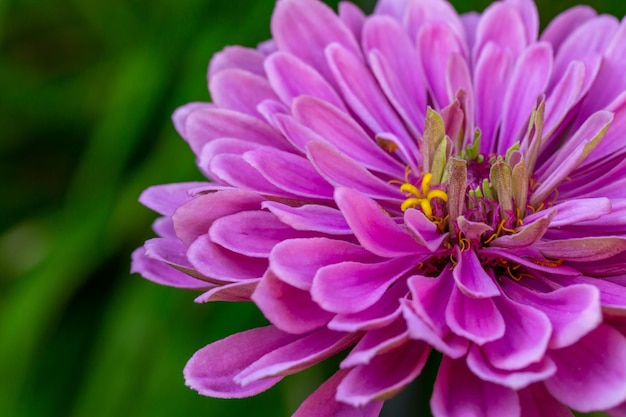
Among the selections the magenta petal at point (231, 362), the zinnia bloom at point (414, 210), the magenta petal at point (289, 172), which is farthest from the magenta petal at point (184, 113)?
the magenta petal at point (231, 362)

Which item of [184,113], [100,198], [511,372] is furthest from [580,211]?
[100,198]

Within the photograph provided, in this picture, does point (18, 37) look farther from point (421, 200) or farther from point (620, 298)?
point (620, 298)

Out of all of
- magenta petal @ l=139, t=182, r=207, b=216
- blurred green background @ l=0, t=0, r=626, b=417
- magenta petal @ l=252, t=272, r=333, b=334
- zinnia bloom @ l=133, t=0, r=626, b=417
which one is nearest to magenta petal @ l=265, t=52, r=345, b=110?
zinnia bloom @ l=133, t=0, r=626, b=417

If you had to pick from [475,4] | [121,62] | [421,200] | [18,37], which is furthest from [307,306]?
[18,37]

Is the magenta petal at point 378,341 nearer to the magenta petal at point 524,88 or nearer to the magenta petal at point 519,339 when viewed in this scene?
the magenta petal at point 519,339

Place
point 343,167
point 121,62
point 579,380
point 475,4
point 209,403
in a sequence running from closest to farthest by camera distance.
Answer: point 579,380
point 343,167
point 209,403
point 475,4
point 121,62

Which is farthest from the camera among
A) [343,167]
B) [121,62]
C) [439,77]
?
[121,62]

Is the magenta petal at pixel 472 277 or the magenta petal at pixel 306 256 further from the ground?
the magenta petal at pixel 306 256

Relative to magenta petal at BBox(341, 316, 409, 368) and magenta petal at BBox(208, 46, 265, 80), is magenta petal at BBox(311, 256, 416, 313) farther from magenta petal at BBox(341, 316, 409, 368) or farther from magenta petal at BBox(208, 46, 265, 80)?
magenta petal at BBox(208, 46, 265, 80)
